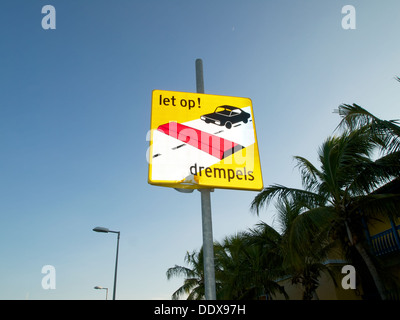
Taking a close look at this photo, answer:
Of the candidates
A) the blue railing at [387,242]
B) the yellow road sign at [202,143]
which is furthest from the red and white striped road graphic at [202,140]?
the blue railing at [387,242]

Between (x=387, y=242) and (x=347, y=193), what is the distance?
5.30 metres

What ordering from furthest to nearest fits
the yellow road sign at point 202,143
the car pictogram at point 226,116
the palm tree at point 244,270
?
the palm tree at point 244,270
the car pictogram at point 226,116
the yellow road sign at point 202,143

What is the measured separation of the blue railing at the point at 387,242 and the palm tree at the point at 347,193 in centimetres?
390

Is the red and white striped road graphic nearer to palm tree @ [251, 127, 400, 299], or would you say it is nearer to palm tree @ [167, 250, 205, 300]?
palm tree @ [251, 127, 400, 299]

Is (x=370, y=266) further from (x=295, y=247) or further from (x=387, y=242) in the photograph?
(x=387, y=242)

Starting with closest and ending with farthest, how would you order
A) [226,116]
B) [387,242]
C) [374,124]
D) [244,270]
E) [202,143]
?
[202,143] < [226,116] < [374,124] < [387,242] < [244,270]

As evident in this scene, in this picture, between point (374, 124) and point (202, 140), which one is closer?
point (202, 140)

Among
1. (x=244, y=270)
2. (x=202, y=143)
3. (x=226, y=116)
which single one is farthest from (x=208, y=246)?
(x=244, y=270)

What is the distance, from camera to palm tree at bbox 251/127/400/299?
870 cm

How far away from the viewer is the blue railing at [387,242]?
1221 centimetres

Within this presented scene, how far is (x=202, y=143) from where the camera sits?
2322 millimetres

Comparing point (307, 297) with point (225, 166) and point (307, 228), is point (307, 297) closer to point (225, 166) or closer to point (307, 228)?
point (307, 228)

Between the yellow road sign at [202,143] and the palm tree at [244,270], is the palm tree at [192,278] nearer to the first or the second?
the palm tree at [244,270]
